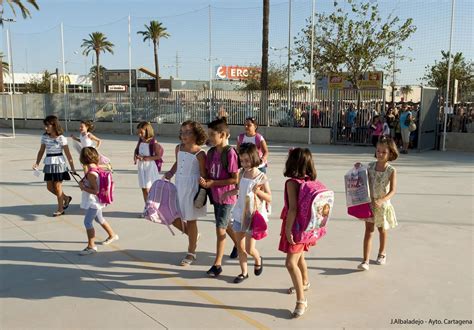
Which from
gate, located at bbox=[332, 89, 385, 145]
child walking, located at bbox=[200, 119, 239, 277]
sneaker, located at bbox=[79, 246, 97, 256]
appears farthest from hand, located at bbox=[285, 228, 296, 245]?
gate, located at bbox=[332, 89, 385, 145]

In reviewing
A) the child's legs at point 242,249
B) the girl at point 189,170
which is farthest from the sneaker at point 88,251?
the child's legs at point 242,249

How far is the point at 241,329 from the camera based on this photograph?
3449mm

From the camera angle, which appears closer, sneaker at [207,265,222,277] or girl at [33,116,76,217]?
sneaker at [207,265,222,277]

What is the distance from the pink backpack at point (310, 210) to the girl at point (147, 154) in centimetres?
346

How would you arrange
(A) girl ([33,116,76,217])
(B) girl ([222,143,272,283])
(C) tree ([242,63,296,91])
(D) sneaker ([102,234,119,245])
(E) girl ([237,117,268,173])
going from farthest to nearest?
1. (C) tree ([242,63,296,91])
2. (A) girl ([33,116,76,217])
3. (E) girl ([237,117,268,173])
4. (D) sneaker ([102,234,119,245])
5. (B) girl ([222,143,272,283])

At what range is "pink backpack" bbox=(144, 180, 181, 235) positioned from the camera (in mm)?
4590

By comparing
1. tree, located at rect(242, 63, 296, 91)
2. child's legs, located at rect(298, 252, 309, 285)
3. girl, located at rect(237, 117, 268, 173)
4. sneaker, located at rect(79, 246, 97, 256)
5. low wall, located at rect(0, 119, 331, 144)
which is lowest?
sneaker, located at rect(79, 246, 97, 256)

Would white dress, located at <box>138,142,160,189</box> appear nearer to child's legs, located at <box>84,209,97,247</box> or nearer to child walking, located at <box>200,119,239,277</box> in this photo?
child's legs, located at <box>84,209,97,247</box>

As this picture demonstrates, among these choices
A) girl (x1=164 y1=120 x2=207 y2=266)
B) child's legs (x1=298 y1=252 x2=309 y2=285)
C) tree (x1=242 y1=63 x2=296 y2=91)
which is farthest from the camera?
tree (x1=242 y1=63 x2=296 y2=91)

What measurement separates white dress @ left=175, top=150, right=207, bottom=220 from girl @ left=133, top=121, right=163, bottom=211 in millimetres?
2019

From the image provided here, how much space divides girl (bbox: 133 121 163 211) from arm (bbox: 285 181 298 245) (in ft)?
11.2

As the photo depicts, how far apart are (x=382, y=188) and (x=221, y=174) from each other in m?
1.68

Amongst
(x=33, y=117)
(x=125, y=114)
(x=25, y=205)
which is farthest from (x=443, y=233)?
(x=33, y=117)

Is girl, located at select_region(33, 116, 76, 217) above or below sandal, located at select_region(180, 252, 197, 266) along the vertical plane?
above
